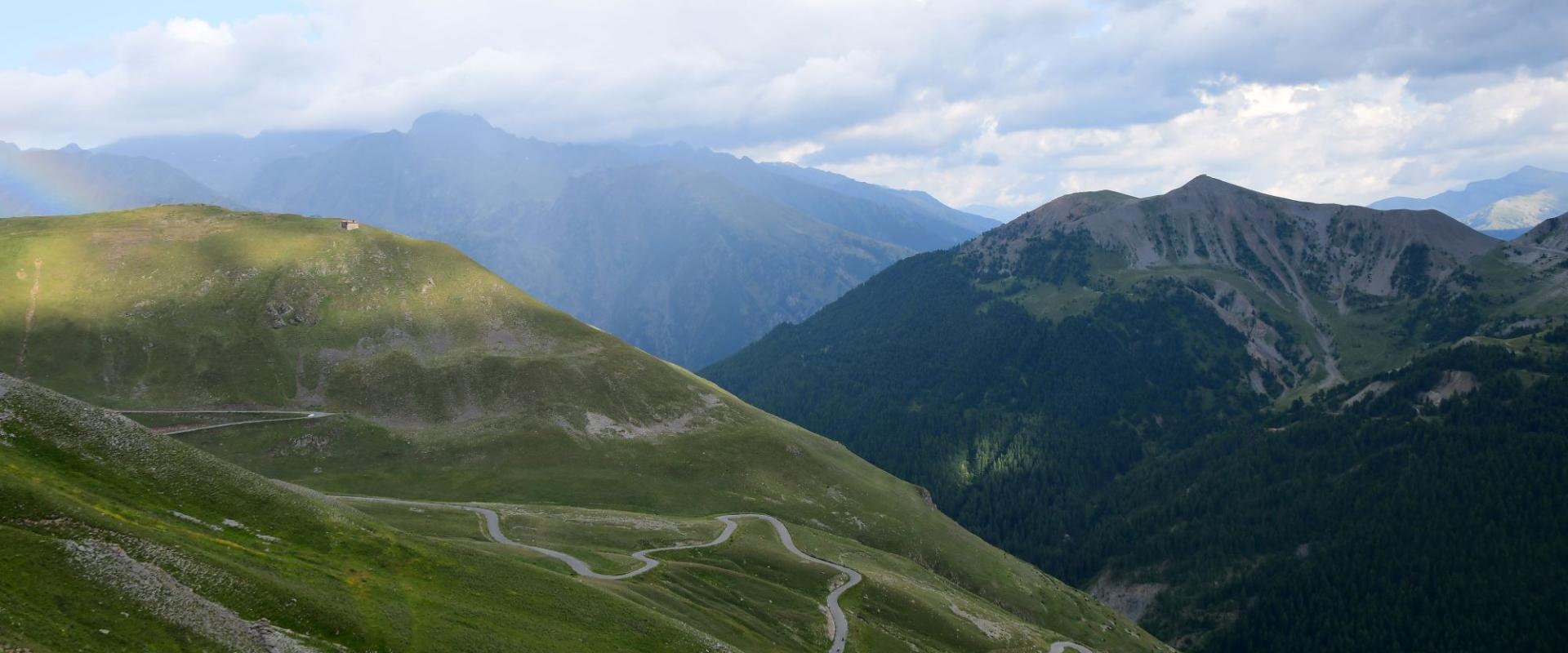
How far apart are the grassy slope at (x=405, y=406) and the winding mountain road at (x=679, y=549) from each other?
1809cm

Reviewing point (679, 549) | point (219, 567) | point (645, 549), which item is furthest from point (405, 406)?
point (219, 567)

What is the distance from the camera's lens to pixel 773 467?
186 m

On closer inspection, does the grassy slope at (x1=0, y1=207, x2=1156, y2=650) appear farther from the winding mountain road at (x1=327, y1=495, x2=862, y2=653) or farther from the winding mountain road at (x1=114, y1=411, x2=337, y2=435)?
the winding mountain road at (x1=327, y1=495, x2=862, y2=653)

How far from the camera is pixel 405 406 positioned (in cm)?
17838

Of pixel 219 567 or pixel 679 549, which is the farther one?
pixel 679 549

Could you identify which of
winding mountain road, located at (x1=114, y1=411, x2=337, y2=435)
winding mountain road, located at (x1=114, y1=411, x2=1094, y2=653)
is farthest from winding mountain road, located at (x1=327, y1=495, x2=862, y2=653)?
winding mountain road, located at (x1=114, y1=411, x2=337, y2=435)

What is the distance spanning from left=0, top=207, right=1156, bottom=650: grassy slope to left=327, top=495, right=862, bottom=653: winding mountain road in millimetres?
18087

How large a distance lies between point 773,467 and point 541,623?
11948cm

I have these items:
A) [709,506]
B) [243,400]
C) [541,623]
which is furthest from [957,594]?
[243,400]

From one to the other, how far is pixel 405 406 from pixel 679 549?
302ft

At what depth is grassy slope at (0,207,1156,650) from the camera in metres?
159

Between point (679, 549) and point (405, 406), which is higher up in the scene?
point (405, 406)

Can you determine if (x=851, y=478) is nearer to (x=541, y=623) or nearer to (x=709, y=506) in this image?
(x=709, y=506)

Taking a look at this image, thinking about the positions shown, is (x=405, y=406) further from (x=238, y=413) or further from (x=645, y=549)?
(x=645, y=549)
